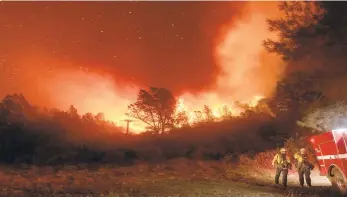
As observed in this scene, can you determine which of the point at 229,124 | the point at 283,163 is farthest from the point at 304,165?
the point at 229,124

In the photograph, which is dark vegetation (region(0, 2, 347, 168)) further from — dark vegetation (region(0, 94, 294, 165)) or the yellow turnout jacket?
the yellow turnout jacket

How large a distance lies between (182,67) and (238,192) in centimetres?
2190

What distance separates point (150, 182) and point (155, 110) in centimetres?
1634

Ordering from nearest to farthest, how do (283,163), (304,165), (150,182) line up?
(304,165) → (283,163) → (150,182)

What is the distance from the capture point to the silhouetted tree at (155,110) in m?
28.8

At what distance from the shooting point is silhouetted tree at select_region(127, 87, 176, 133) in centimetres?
2877

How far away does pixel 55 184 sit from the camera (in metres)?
Result: 12.6

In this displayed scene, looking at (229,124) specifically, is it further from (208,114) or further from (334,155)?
(334,155)

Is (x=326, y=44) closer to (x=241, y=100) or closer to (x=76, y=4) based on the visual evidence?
(x=241, y=100)

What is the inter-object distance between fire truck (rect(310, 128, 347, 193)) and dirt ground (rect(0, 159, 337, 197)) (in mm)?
656

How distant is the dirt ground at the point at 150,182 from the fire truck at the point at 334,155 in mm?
656

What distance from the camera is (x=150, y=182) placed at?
44.0ft

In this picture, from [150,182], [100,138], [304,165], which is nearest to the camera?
[304,165]

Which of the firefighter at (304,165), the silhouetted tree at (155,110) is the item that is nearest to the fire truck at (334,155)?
the firefighter at (304,165)
